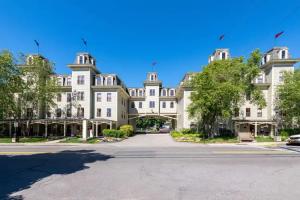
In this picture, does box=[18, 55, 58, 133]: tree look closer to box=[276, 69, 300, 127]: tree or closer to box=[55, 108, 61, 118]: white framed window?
box=[55, 108, 61, 118]: white framed window

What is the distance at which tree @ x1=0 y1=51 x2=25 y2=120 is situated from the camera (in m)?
27.7

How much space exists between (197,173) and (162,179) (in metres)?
1.85

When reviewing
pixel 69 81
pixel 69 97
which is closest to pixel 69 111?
pixel 69 97

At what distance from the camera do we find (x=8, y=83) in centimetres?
2870

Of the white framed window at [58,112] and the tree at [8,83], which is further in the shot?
the white framed window at [58,112]

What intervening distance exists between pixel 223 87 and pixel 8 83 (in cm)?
3045

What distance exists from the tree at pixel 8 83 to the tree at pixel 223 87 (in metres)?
26.4

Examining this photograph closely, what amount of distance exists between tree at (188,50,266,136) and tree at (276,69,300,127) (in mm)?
3519

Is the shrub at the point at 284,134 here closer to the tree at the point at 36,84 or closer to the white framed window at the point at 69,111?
the white framed window at the point at 69,111

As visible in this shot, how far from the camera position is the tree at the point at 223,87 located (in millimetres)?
25577

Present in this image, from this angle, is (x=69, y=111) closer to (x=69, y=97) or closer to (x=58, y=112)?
(x=58, y=112)

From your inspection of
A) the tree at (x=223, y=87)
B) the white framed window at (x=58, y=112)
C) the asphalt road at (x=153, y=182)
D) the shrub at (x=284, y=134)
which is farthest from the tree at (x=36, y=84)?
the shrub at (x=284, y=134)

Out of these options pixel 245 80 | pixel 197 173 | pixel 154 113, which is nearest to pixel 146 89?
pixel 154 113

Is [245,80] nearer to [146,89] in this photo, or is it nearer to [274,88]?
[274,88]
